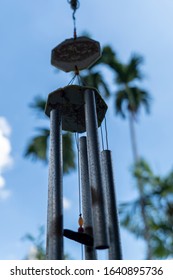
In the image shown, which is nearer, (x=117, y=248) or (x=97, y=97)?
(x=117, y=248)

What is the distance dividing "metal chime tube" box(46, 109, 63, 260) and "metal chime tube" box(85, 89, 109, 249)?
0.26 m

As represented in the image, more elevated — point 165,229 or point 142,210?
point 142,210

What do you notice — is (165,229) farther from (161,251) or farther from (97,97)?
(97,97)

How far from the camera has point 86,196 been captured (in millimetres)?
3555

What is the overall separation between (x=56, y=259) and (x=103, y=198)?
1.85ft

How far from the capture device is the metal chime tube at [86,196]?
3193mm

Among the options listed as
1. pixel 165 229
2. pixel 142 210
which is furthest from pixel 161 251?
pixel 142 210

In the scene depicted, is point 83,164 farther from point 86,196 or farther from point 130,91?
point 130,91

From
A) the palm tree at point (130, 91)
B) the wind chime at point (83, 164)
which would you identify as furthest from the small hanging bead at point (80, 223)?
the palm tree at point (130, 91)

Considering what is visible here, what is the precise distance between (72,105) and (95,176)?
964mm

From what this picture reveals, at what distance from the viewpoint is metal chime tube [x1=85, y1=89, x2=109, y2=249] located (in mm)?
2855

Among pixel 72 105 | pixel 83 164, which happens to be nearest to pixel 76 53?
pixel 72 105
